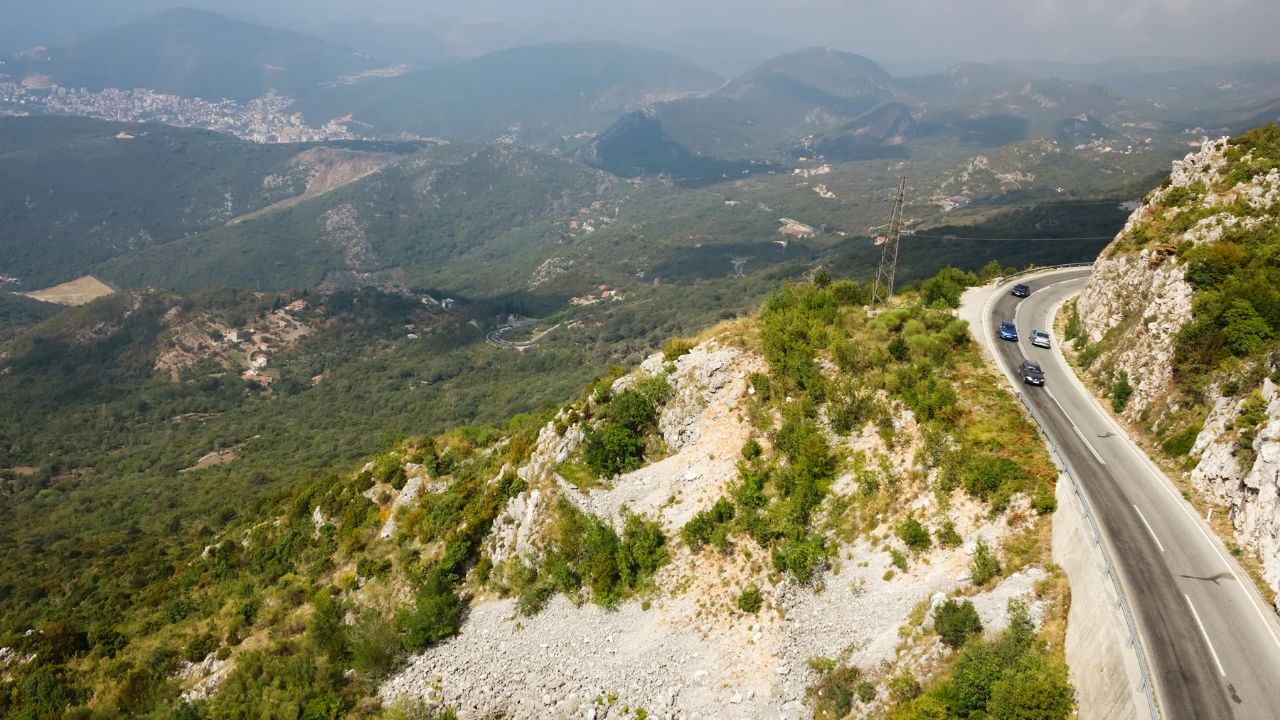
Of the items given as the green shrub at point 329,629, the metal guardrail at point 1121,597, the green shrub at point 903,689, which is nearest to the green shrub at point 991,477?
the metal guardrail at point 1121,597

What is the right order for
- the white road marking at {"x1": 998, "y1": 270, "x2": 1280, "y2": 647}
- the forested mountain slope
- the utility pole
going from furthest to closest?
the utility pole → the forested mountain slope → the white road marking at {"x1": 998, "y1": 270, "x2": 1280, "y2": 647}

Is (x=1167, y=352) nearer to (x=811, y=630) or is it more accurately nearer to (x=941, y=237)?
(x=811, y=630)

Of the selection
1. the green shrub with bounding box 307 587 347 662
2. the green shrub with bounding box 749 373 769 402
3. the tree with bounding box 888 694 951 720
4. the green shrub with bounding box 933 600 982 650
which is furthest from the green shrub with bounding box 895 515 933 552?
the green shrub with bounding box 307 587 347 662

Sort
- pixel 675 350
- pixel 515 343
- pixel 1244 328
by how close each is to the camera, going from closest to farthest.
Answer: pixel 1244 328, pixel 675 350, pixel 515 343

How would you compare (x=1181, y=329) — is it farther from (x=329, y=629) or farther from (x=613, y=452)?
(x=329, y=629)

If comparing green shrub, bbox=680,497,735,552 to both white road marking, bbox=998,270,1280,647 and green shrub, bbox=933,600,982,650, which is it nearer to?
green shrub, bbox=933,600,982,650

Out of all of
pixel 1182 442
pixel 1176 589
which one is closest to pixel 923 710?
pixel 1176 589
